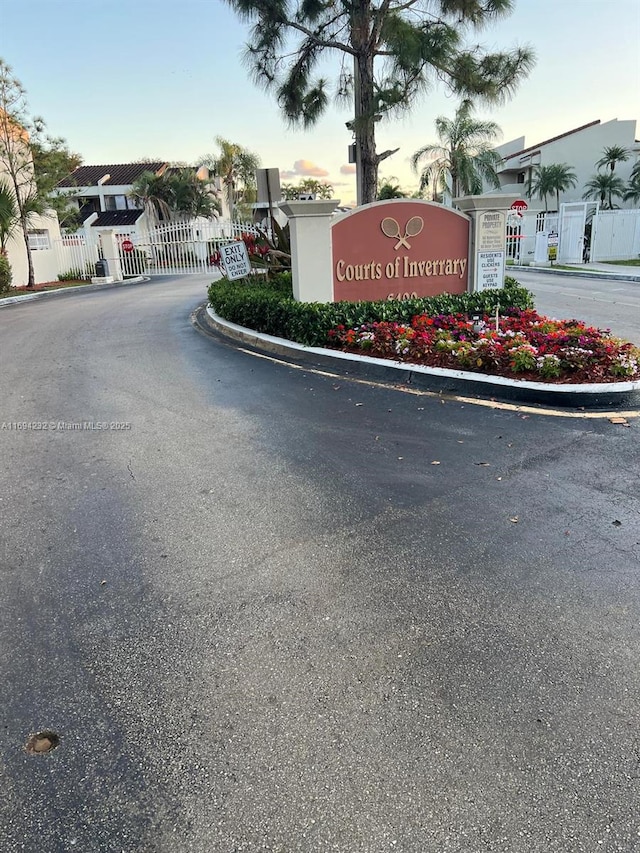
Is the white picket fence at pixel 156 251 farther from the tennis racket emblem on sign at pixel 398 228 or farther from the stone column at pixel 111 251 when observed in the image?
the tennis racket emblem on sign at pixel 398 228

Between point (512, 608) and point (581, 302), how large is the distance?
13171mm

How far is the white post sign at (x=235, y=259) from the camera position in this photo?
11617mm

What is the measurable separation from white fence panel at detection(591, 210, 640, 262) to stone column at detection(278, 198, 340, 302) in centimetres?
2182

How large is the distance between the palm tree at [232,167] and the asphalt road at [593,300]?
118 ft

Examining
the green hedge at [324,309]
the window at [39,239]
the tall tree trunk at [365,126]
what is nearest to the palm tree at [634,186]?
the tall tree trunk at [365,126]

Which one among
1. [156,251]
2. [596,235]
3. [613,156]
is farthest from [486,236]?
[613,156]

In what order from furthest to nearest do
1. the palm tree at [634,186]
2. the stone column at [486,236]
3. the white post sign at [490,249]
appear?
the palm tree at [634,186] < the white post sign at [490,249] < the stone column at [486,236]

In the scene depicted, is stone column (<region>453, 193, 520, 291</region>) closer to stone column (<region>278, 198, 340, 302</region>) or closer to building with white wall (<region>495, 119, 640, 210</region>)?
stone column (<region>278, 198, 340, 302</region>)

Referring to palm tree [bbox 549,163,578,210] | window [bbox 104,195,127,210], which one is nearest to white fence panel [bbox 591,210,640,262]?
palm tree [bbox 549,163,578,210]

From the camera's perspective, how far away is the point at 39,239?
2673 centimetres

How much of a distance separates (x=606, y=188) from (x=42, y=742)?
48.0m

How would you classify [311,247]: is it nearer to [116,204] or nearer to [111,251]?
[111,251]

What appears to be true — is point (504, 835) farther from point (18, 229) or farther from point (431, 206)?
point (18, 229)

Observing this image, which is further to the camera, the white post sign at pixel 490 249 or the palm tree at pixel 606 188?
the palm tree at pixel 606 188
